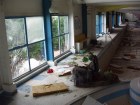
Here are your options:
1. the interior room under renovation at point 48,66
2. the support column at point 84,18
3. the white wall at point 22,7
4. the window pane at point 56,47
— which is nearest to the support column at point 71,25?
the interior room under renovation at point 48,66

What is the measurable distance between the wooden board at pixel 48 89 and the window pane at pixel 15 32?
1.29 meters

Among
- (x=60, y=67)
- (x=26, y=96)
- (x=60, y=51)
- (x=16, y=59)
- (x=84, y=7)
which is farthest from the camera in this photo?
(x=84, y=7)

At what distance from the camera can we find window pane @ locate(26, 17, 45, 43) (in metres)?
5.81

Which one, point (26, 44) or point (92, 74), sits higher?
point (26, 44)

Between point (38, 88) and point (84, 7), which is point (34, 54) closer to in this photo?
point (38, 88)

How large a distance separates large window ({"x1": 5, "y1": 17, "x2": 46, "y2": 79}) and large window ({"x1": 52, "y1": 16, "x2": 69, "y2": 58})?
910 mm

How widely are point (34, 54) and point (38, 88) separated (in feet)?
5.14

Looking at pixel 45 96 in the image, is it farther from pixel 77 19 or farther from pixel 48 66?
pixel 77 19

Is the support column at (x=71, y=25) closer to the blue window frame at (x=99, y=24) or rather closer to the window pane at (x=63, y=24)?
the window pane at (x=63, y=24)

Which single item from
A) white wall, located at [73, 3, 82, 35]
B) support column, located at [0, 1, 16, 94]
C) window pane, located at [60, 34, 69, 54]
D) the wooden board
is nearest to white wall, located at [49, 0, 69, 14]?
white wall, located at [73, 3, 82, 35]

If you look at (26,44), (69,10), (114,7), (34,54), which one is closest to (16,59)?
(26,44)

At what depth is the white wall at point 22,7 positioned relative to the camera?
4777 mm

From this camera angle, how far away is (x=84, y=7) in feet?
33.2

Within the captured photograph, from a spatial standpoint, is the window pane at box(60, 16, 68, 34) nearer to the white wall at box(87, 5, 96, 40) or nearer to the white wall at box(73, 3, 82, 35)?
the white wall at box(73, 3, 82, 35)
